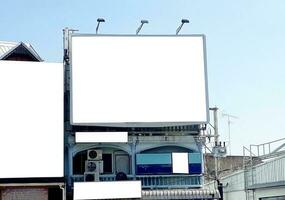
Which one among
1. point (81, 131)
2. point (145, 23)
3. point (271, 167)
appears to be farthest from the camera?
point (145, 23)

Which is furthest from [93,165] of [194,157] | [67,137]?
[194,157]

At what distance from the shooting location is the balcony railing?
1142 inches

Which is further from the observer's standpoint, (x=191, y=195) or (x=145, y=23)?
(x=145, y=23)

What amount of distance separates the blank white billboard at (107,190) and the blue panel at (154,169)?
1.04m

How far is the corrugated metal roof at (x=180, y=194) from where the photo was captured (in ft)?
92.2

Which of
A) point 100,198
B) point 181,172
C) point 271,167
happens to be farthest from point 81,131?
point 271,167

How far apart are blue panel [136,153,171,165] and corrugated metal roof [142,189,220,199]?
5.38ft

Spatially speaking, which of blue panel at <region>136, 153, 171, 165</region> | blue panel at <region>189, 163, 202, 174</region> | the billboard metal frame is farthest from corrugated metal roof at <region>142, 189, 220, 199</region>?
the billboard metal frame

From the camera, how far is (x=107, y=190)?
27.9 meters

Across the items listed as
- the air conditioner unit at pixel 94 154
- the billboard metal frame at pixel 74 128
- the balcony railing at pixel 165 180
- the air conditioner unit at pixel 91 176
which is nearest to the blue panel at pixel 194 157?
the balcony railing at pixel 165 180

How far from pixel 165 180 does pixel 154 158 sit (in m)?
1.34

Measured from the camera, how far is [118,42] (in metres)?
29.9

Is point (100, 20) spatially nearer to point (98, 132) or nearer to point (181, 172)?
point (98, 132)

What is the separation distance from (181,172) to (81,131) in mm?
5852
